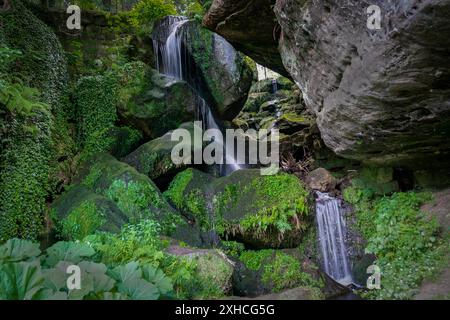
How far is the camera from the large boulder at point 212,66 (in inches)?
512

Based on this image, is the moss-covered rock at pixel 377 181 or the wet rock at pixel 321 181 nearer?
the moss-covered rock at pixel 377 181

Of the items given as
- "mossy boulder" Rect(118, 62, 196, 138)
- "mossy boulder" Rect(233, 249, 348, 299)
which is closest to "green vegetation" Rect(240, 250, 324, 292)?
"mossy boulder" Rect(233, 249, 348, 299)

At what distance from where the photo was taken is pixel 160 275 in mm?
4504

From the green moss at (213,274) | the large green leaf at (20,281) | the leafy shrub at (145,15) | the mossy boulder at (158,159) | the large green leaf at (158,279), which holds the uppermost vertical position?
the leafy shrub at (145,15)

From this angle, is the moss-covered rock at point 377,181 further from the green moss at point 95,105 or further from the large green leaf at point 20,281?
the large green leaf at point 20,281

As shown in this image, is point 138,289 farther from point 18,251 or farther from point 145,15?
point 145,15

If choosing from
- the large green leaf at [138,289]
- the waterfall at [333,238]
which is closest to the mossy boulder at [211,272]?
the large green leaf at [138,289]

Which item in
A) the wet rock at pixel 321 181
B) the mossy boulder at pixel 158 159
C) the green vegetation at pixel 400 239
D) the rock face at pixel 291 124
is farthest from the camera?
the rock face at pixel 291 124

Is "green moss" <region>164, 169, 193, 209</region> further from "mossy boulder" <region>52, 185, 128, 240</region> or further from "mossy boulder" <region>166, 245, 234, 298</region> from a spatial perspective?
"mossy boulder" <region>166, 245, 234, 298</region>

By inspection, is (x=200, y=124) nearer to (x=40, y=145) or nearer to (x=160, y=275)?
(x=40, y=145)

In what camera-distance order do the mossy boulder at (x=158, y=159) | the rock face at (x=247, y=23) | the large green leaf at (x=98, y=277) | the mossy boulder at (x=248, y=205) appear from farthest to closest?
the mossy boulder at (x=158, y=159), the mossy boulder at (x=248, y=205), the rock face at (x=247, y=23), the large green leaf at (x=98, y=277)

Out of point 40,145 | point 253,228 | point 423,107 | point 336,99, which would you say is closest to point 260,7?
point 336,99

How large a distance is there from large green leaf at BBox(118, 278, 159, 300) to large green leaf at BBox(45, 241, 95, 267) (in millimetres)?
963

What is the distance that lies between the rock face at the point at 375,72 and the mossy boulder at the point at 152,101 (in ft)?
15.9
